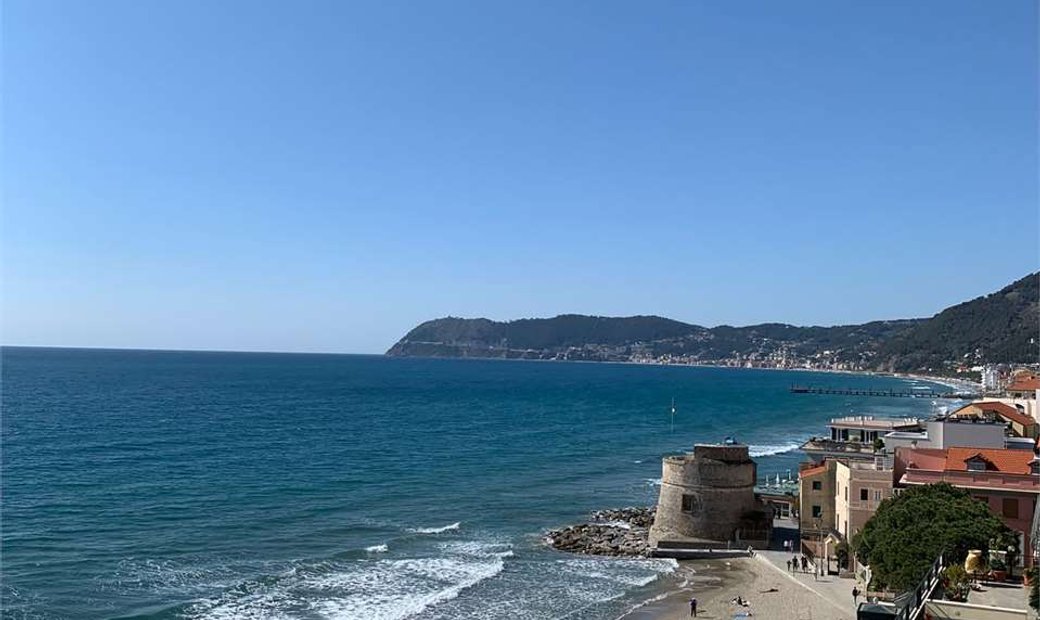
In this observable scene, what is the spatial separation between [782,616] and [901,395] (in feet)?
554

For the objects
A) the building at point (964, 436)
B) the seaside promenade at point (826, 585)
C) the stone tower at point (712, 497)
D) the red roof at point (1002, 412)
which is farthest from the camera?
the red roof at point (1002, 412)

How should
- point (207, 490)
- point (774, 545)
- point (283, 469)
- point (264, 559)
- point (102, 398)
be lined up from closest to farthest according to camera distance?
point (264, 559) < point (774, 545) < point (207, 490) < point (283, 469) < point (102, 398)

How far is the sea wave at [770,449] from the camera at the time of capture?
292ft

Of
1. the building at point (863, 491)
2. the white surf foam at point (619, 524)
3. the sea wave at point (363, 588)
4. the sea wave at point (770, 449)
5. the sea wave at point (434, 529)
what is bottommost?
the sea wave at point (363, 588)

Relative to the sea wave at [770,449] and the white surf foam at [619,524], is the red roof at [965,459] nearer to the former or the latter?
the white surf foam at [619,524]

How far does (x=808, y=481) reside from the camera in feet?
157

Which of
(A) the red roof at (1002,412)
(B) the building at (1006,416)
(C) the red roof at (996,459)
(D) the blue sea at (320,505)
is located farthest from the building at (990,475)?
(A) the red roof at (1002,412)

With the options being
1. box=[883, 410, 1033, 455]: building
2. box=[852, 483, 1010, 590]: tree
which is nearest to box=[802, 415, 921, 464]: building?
box=[883, 410, 1033, 455]: building

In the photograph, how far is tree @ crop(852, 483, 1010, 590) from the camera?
3039 centimetres

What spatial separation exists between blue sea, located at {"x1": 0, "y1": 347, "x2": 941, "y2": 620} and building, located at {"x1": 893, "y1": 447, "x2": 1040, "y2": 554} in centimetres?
1339

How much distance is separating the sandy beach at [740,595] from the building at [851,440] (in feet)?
41.1

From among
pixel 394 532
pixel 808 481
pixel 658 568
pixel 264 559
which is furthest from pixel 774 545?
pixel 264 559

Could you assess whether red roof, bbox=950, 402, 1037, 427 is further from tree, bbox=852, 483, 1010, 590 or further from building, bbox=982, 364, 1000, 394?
building, bbox=982, 364, 1000, 394

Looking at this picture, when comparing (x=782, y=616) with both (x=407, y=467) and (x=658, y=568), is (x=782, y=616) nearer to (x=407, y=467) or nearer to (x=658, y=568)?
(x=658, y=568)
